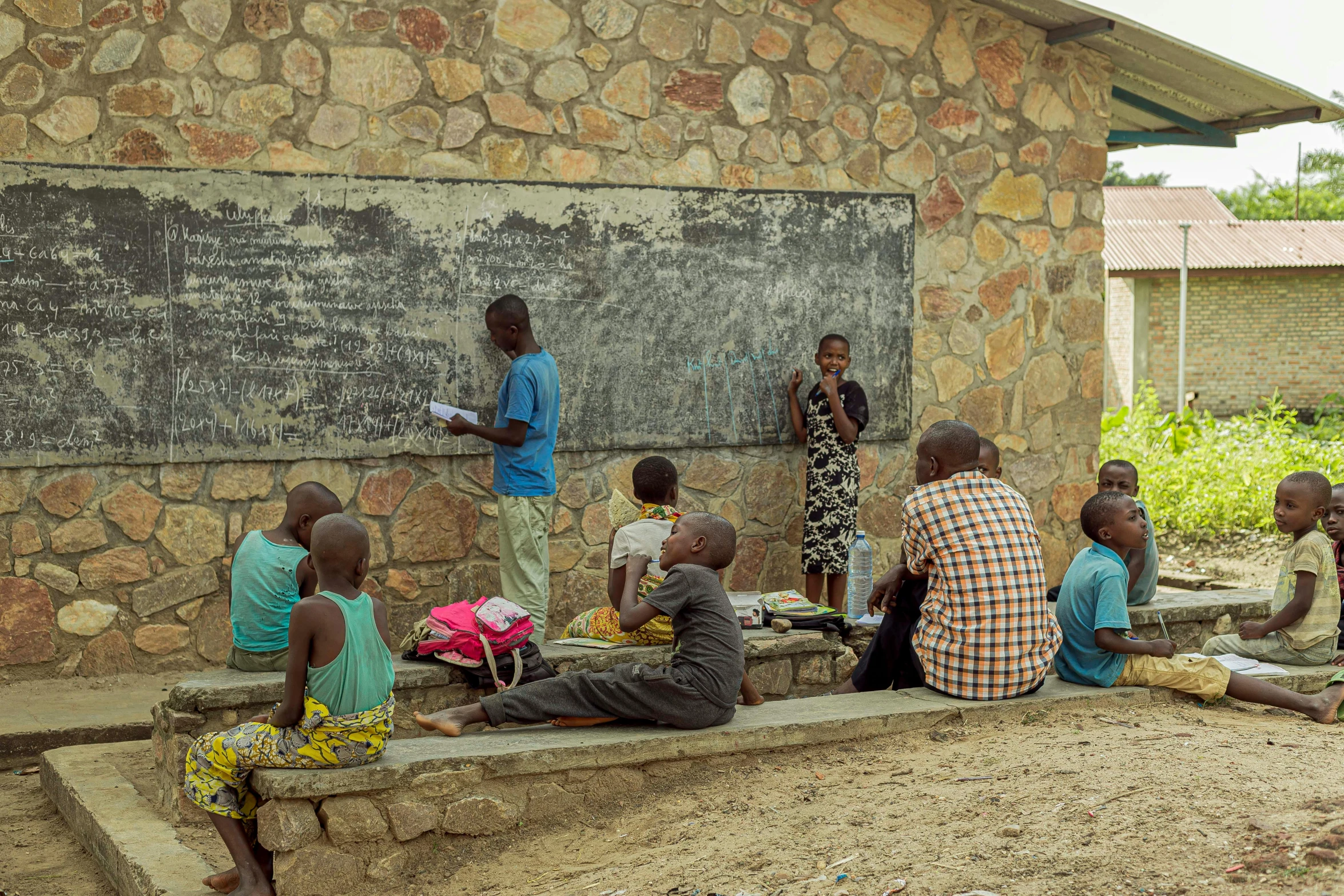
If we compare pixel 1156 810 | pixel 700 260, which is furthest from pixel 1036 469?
pixel 1156 810

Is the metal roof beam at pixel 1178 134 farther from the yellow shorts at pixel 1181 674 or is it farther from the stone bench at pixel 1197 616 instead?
the yellow shorts at pixel 1181 674

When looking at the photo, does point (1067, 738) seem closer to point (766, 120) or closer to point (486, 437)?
point (486, 437)

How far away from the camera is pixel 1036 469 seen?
8.23m

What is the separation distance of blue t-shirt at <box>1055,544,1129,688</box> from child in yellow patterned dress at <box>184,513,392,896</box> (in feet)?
8.99

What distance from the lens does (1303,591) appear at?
5215mm

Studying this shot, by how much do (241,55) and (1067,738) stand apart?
4.87 m

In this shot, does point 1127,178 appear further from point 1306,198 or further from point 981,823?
point 981,823

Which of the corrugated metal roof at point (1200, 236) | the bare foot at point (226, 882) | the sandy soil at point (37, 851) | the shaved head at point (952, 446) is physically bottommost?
the sandy soil at point (37, 851)

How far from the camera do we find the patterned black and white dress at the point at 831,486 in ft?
24.0

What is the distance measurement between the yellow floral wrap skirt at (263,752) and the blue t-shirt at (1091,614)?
9.02 feet

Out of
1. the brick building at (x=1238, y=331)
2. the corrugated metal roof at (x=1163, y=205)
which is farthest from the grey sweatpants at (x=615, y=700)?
the corrugated metal roof at (x=1163, y=205)

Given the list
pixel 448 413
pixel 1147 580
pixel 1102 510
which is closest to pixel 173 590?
pixel 448 413

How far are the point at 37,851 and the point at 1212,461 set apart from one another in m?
10.7

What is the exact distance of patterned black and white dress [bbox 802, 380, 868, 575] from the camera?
24.0 feet
